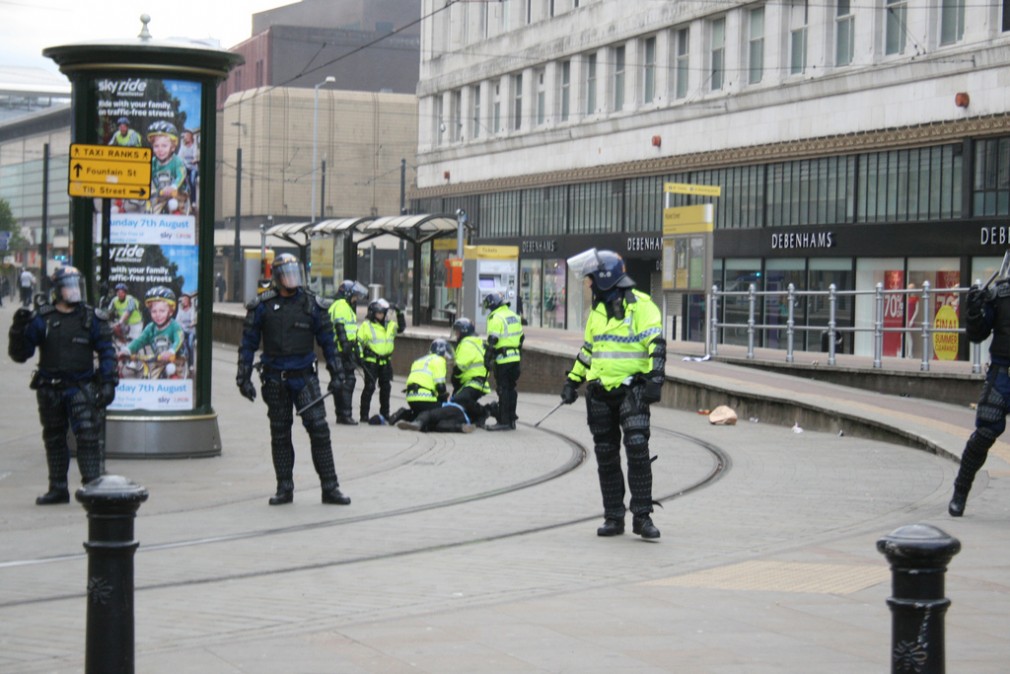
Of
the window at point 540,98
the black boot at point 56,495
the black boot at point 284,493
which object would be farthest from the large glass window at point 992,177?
the black boot at point 56,495

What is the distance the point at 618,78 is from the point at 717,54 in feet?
18.4

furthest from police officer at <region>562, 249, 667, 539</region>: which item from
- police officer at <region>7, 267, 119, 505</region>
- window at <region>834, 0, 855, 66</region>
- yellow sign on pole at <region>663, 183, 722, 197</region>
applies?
window at <region>834, 0, 855, 66</region>

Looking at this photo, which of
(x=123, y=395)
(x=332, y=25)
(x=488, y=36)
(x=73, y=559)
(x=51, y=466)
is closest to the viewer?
(x=73, y=559)

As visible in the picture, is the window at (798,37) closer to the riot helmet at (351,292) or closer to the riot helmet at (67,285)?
the riot helmet at (351,292)

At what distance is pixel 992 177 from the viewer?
3000cm

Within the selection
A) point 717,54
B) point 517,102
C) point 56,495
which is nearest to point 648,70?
point 717,54

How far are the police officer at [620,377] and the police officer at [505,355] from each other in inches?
322

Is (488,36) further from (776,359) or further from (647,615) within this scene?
(647,615)

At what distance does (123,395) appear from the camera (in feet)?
45.9

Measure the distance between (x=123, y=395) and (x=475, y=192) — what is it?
41.1m

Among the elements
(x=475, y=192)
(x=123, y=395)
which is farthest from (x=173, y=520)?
(x=475, y=192)

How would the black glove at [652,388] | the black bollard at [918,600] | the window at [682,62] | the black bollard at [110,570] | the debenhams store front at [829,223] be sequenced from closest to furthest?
the black bollard at [918,600] < the black bollard at [110,570] < the black glove at [652,388] < the debenhams store front at [829,223] < the window at [682,62]

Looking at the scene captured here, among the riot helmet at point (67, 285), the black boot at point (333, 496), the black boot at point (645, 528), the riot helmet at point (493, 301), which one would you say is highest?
the riot helmet at point (67, 285)

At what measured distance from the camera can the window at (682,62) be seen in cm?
4125
